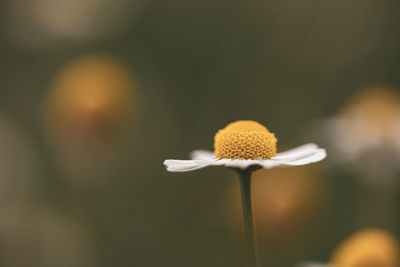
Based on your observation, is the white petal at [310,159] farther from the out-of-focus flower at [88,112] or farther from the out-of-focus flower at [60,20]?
the out-of-focus flower at [60,20]

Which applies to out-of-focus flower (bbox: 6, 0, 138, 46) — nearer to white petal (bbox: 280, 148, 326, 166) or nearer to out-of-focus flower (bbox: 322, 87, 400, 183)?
out-of-focus flower (bbox: 322, 87, 400, 183)

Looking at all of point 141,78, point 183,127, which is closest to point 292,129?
point 183,127

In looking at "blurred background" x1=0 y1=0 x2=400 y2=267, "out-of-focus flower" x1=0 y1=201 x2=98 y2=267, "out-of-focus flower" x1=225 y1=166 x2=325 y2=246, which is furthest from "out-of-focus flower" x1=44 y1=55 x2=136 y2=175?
"out-of-focus flower" x1=225 y1=166 x2=325 y2=246

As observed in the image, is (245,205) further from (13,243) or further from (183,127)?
(183,127)

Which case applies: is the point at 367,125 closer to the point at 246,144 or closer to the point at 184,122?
the point at 184,122

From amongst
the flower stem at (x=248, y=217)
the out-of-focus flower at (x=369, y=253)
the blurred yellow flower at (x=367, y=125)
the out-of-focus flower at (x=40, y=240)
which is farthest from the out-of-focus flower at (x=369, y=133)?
the flower stem at (x=248, y=217)

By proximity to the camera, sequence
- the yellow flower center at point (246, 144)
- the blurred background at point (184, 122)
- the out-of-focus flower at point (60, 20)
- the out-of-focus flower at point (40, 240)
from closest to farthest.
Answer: the yellow flower center at point (246, 144)
the out-of-focus flower at point (40, 240)
the blurred background at point (184, 122)
the out-of-focus flower at point (60, 20)
